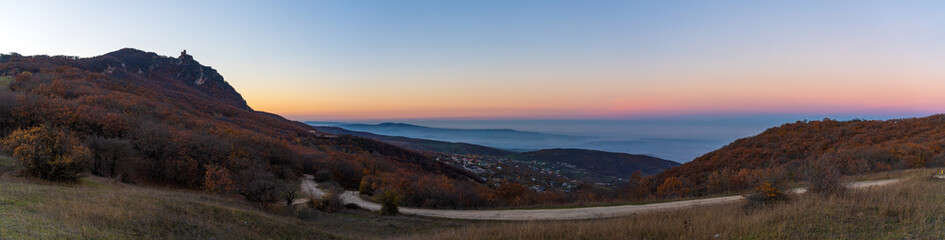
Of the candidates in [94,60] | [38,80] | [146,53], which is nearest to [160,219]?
[38,80]

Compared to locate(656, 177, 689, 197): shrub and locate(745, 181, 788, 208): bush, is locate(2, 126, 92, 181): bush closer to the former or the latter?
locate(745, 181, 788, 208): bush

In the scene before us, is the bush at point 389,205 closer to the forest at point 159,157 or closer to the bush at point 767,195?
the forest at point 159,157

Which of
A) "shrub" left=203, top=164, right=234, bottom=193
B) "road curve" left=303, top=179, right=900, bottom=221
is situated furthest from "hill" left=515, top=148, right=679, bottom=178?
"shrub" left=203, top=164, right=234, bottom=193

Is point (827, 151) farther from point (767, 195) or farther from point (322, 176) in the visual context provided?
point (322, 176)

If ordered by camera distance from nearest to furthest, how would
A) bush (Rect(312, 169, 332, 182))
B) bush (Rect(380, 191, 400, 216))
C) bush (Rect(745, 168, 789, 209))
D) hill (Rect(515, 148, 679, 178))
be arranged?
bush (Rect(745, 168, 789, 209))
bush (Rect(380, 191, 400, 216))
bush (Rect(312, 169, 332, 182))
hill (Rect(515, 148, 679, 178))

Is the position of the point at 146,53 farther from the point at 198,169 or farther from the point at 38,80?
the point at 198,169

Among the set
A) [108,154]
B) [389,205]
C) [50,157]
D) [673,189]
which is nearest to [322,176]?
[108,154]
